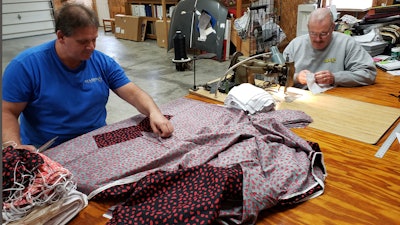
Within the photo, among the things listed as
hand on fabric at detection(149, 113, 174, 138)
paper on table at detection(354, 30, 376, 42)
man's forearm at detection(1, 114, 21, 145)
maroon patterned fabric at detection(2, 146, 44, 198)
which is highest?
paper on table at detection(354, 30, 376, 42)

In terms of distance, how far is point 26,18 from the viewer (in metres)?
8.46

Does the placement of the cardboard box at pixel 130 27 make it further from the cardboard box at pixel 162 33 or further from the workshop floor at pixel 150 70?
the cardboard box at pixel 162 33

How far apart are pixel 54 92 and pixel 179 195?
0.92 m

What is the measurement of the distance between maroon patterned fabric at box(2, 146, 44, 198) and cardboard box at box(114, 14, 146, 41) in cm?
684

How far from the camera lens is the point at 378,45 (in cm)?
273

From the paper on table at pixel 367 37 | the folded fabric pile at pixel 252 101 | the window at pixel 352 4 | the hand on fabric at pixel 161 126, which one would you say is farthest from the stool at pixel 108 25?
the hand on fabric at pixel 161 126

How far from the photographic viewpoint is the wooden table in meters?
0.97

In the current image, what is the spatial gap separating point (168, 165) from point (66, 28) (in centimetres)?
81

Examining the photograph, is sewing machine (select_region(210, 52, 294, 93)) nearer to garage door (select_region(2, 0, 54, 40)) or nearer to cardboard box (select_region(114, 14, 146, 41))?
cardboard box (select_region(114, 14, 146, 41))

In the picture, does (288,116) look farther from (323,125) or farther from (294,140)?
(294,140)

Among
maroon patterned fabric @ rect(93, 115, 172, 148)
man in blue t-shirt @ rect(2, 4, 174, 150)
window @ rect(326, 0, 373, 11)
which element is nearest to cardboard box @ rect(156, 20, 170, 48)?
window @ rect(326, 0, 373, 11)

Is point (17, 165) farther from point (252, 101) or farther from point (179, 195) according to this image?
point (252, 101)

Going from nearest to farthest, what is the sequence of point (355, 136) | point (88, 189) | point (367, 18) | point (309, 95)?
point (88, 189)
point (355, 136)
point (309, 95)
point (367, 18)

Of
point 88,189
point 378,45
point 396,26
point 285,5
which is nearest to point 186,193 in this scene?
point 88,189
